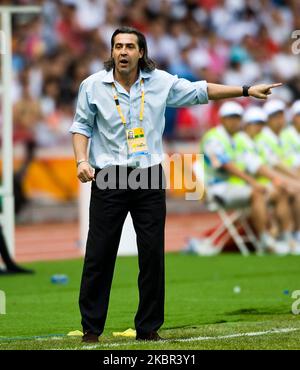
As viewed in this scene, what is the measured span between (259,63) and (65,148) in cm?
689

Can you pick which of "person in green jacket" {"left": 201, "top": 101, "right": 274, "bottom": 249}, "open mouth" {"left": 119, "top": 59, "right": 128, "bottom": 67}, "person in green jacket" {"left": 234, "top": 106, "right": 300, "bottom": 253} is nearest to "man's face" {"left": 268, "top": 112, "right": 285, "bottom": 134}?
"person in green jacket" {"left": 234, "top": 106, "right": 300, "bottom": 253}

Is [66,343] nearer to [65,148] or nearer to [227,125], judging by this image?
[227,125]

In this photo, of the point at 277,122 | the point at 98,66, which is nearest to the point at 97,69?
the point at 98,66

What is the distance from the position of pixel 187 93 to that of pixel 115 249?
1268mm

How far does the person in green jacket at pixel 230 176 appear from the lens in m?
18.1

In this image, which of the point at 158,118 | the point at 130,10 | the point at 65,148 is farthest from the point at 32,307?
the point at 130,10

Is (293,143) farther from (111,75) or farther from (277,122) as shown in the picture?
(111,75)

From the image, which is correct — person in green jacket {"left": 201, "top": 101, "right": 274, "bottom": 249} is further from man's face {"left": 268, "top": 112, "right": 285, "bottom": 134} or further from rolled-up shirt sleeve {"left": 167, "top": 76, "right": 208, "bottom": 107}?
rolled-up shirt sleeve {"left": 167, "top": 76, "right": 208, "bottom": 107}

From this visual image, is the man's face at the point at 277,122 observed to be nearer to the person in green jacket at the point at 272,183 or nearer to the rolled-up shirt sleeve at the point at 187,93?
the person in green jacket at the point at 272,183

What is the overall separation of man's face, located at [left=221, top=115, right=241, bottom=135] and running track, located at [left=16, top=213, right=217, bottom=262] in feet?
7.22

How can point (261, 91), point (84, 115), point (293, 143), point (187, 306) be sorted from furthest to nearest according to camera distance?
point (293, 143)
point (187, 306)
point (84, 115)
point (261, 91)

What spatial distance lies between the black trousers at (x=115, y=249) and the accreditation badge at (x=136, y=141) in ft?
0.55

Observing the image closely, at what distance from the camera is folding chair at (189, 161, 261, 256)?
18.2m

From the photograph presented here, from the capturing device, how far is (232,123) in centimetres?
1819
